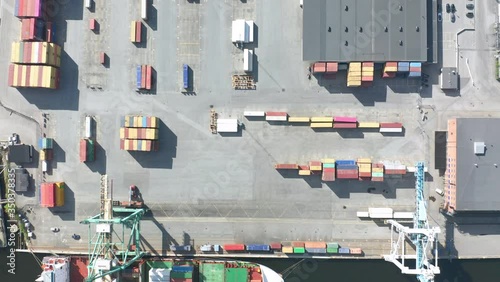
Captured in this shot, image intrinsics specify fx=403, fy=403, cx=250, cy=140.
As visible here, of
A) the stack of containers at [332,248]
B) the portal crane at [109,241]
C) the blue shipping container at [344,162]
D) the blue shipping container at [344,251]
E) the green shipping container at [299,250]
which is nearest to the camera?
the portal crane at [109,241]

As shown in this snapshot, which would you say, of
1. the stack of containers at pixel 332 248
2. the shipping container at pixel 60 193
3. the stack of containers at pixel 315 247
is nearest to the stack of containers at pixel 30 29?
the shipping container at pixel 60 193

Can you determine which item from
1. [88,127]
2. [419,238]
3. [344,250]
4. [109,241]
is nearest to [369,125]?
[419,238]

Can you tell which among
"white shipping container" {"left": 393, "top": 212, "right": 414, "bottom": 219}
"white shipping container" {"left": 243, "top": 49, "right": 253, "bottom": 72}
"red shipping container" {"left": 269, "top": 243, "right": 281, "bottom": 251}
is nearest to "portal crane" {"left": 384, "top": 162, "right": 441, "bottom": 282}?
"white shipping container" {"left": 393, "top": 212, "right": 414, "bottom": 219}

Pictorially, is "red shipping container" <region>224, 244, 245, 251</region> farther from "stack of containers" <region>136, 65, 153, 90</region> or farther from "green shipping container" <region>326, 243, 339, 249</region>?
"stack of containers" <region>136, 65, 153, 90</region>

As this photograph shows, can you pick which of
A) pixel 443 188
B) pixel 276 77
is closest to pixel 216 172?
pixel 276 77

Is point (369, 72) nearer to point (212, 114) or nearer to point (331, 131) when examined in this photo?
point (331, 131)

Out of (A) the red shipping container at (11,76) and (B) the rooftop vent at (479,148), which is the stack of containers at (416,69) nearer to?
(B) the rooftop vent at (479,148)

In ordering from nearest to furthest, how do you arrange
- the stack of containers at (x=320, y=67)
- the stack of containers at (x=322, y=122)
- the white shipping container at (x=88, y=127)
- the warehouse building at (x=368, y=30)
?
the warehouse building at (x=368, y=30), the stack of containers at (x=320, y=67), the stack of containers at (x=322, y=122), the white shipping container at (x=88, y=127)

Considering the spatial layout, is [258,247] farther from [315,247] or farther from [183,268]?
[183,268]
